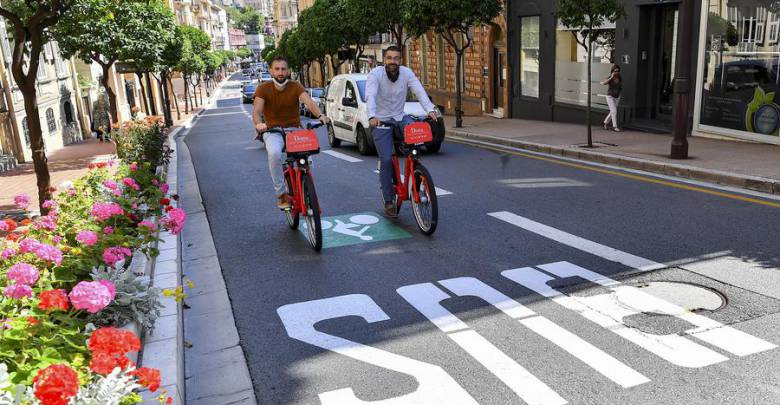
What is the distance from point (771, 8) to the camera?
42.3ft

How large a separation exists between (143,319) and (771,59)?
43.0ft

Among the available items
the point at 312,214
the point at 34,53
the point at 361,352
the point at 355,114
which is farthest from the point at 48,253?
the point at 355,114

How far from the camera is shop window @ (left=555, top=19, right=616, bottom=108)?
730 inches

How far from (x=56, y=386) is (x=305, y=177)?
478 centimetres

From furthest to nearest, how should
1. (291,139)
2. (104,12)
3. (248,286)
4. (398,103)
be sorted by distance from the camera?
(104,12) < (398,103) < (291,139) < (248,286)

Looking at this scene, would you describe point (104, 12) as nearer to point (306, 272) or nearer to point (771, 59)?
point (306, 272)

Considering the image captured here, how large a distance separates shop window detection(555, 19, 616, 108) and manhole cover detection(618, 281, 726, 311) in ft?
44.9

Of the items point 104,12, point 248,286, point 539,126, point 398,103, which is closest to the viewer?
point 248,286

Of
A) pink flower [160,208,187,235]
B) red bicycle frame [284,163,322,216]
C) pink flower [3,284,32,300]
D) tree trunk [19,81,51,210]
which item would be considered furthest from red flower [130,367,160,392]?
tree trunk [19,81,51,210]

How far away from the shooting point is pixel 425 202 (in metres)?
7.13

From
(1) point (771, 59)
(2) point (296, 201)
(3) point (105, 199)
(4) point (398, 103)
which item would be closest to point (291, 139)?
(2) point (296, 201)

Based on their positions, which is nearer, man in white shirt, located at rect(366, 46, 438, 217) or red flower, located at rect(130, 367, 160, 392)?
red flower, located at rect(130, 367, 160, 392)

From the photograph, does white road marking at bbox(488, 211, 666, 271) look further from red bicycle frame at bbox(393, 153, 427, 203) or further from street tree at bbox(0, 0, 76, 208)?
street tree at bbox(0, 0, 76, 208)

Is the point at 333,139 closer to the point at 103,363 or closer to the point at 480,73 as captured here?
the point at 480,73
